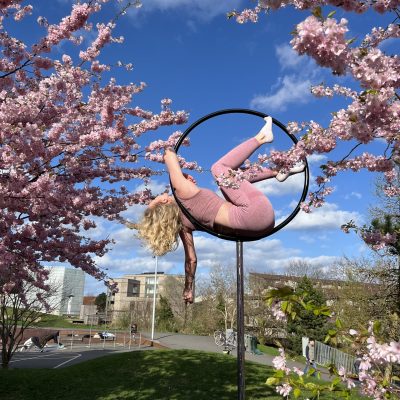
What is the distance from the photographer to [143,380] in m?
10.7

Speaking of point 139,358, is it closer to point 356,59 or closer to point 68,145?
point 68,145

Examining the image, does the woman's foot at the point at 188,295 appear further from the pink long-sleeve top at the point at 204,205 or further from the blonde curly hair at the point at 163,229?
the pink long-sleeve top at the point at 204,205

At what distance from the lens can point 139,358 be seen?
13672 mm

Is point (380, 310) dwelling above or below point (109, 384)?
above

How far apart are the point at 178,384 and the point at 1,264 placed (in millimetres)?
5047

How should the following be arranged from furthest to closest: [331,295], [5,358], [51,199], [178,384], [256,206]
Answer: [331,295]
[5,358]
[178,384]
[51,199]
[256,206]

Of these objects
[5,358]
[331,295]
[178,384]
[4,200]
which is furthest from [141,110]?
[331,295]

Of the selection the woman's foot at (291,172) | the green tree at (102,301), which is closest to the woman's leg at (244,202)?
the woman's foot at (291,172)

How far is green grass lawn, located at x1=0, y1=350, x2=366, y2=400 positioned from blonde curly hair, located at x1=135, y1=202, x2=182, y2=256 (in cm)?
618

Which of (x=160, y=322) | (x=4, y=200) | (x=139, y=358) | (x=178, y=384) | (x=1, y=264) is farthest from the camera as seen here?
(x=160, y=322)

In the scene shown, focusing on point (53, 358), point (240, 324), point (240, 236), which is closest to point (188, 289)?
point (240, 324)

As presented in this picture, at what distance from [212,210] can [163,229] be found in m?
0.66

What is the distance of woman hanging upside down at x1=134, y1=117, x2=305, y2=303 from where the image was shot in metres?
3.22

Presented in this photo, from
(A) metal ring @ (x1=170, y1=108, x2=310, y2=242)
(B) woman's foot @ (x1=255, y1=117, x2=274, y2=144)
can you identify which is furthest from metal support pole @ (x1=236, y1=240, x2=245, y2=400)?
(B) woman's foot @ (x1=255, y1=117, x2=274, y2=144)
